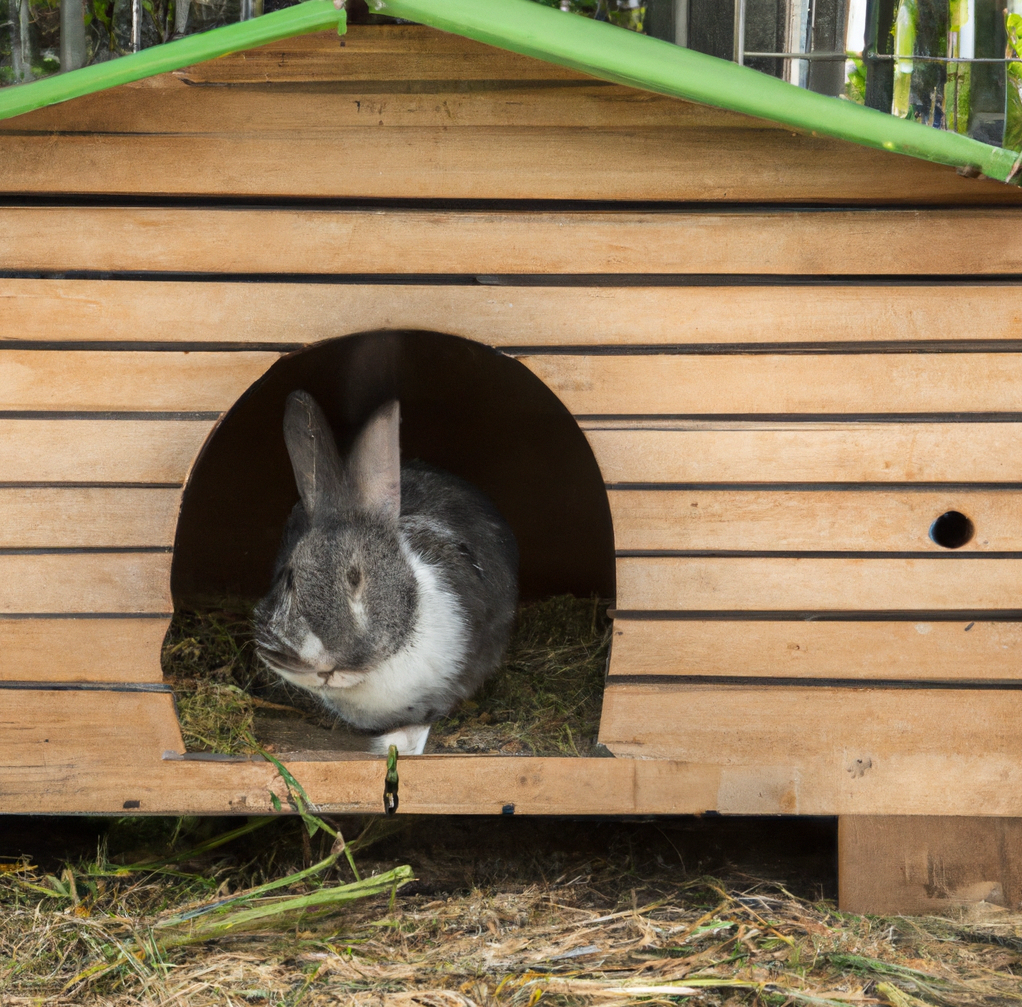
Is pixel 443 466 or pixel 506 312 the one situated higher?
pixel 506 312

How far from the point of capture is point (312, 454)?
314 centimetres

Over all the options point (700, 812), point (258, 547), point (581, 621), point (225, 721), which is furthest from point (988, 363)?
point (258, 547)

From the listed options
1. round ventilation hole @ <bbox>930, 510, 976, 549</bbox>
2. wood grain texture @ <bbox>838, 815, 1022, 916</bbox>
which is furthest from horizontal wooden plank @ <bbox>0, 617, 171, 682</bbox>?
round ventilation hole @ <bbox>930, 510, 976, 549</bbox>

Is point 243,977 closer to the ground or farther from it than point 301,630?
closer to the ground

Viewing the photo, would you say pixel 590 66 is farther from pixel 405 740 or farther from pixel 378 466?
pixel 405 740

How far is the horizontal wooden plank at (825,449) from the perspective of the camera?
2.59 metres

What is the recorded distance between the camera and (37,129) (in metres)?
2.50

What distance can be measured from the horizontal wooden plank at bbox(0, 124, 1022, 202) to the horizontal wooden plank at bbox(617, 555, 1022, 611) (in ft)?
3.04

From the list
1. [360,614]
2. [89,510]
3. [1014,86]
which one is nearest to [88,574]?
[89,510]

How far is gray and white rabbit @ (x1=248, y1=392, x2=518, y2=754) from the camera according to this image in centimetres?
296

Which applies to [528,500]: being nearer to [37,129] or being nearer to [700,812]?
[700,812]

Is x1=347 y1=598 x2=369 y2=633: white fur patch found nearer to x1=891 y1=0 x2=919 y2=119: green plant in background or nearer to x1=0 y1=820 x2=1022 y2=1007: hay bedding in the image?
x1=0 y1=820 x2=1022 y2=1007: hay bedding

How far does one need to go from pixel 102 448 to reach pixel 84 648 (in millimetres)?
529

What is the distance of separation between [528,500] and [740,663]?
1717mm
